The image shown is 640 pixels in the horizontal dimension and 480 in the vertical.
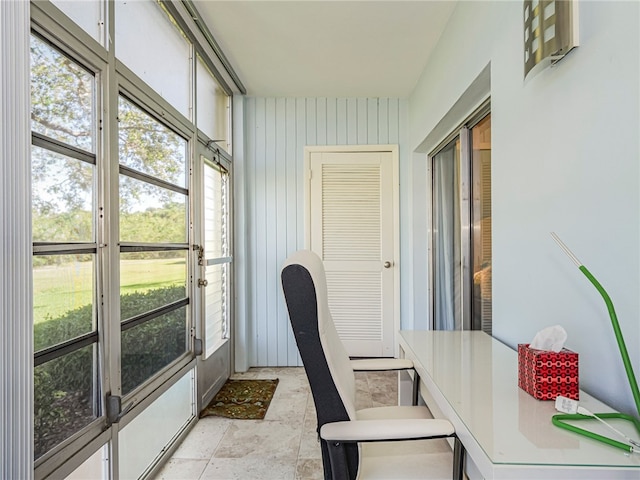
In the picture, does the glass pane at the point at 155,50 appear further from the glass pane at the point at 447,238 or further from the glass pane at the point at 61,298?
the glass pane at the point at 447,238

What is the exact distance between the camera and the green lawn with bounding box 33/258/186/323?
120 centimetres

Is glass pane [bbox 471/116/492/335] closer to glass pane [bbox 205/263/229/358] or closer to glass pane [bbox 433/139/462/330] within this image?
glass pane [bbox 433/139/462/330]

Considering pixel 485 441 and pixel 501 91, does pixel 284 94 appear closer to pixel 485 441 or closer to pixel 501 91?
pixel 501 91

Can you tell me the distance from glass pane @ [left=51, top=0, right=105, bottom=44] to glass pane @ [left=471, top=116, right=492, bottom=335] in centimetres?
193

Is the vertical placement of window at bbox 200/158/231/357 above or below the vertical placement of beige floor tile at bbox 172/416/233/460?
above

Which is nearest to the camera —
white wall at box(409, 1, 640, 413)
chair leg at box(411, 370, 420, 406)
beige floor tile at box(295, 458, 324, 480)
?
white wall at box(409, 1, 640, 413)

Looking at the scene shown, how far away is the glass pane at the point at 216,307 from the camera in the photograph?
2937mm

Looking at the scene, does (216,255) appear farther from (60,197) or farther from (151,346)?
(60,197)

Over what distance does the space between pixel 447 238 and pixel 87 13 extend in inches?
101

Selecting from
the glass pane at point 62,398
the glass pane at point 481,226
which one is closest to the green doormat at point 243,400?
the glass pane at point 62,398

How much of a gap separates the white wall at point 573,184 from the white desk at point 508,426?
0.19 m

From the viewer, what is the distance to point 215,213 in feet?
10.3

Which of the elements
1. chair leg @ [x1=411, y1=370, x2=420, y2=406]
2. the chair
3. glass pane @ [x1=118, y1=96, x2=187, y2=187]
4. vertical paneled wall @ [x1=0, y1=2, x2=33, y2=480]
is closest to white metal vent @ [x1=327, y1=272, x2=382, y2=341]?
glass pane @ [x1=118, y1=96, x2=187, y2=187]

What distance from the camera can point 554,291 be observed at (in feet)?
4.14
